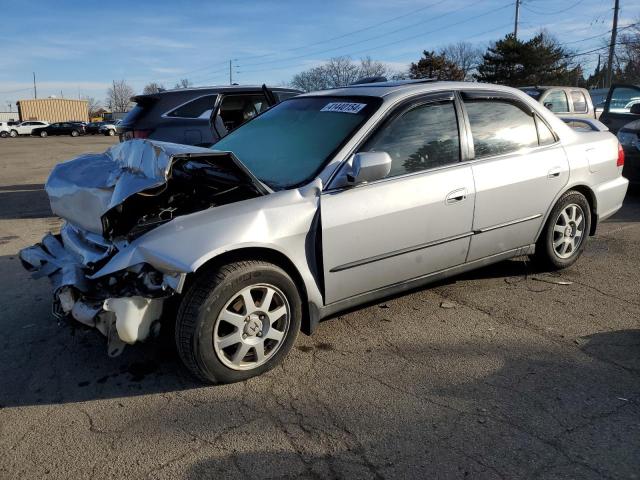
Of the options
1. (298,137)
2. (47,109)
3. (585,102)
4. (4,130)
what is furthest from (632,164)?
(47,109)

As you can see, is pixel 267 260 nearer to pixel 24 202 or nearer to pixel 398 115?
pixel 398 115

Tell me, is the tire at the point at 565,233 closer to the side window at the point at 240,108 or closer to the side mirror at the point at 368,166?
the side mirror at the point at 368,166

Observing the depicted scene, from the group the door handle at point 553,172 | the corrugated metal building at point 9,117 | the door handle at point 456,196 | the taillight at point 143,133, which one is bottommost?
the door handle at point 456,196

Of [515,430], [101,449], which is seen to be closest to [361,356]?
[515,430]

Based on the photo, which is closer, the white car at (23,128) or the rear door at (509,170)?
the rear door at (509,170)

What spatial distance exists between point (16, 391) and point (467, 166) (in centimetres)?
324

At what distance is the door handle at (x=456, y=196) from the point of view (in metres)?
3.69

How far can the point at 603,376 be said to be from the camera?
3.07 metres

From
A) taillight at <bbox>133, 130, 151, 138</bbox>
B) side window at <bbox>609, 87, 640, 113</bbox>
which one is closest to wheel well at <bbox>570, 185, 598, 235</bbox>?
taillight at <bbox>133, 130, 151, 138</bbox>

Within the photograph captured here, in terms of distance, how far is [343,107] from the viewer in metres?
3.81

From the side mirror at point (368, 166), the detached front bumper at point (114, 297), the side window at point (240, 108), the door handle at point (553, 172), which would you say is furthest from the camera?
the side window at point (240, 108)

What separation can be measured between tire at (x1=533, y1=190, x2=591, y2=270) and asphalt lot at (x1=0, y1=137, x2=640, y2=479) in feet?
1.48

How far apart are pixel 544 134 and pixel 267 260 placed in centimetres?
272

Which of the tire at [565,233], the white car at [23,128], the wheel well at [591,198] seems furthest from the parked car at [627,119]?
the white car at [23,128]
